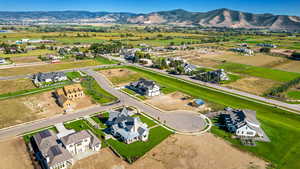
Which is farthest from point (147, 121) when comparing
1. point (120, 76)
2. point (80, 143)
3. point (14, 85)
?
point (14, 85)

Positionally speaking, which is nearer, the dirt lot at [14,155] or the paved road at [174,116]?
the dirt lot at [14,155]

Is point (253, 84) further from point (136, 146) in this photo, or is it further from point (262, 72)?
point (136, 146)

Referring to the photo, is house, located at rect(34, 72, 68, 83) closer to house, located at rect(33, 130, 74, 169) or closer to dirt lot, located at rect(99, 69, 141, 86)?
dirt lot, located at rect(99, 69, 141, 86)

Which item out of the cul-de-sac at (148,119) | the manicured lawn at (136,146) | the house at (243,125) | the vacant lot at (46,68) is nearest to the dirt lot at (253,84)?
the cul-de-sac at (148,119)

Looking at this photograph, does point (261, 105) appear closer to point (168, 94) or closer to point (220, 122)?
point (220, 122)

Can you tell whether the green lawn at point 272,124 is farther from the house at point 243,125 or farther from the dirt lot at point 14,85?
the dirt lot at point 14,85

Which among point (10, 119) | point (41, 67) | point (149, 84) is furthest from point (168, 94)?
point (41, 67)
